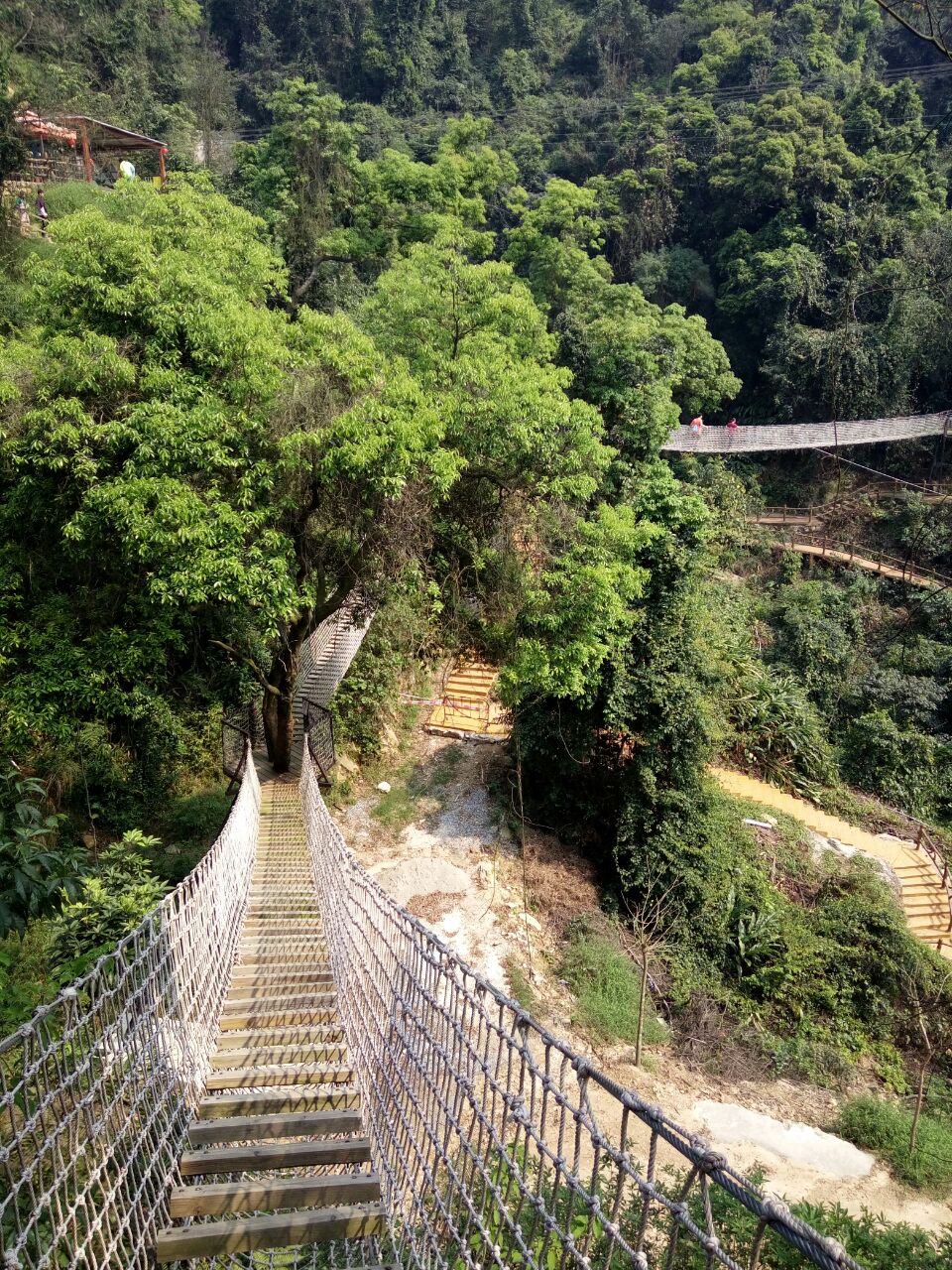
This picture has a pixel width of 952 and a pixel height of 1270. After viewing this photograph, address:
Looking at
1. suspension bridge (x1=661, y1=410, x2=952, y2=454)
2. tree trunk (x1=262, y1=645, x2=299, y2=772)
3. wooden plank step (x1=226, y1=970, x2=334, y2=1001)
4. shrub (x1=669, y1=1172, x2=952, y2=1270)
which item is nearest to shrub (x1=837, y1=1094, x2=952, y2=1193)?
shrub (x1=669, y1=1172, x2=952, y2=1270)

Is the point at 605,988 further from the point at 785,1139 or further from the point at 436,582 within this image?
the point at 436,582

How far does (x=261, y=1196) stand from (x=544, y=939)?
5.96 m

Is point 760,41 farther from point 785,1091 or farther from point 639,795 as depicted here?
point 785,1091

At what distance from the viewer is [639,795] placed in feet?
30.1

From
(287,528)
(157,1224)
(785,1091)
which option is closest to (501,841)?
(785,1091)

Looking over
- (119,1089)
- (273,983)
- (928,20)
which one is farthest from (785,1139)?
(928,20)

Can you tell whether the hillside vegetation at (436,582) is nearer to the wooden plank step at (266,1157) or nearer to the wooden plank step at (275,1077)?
the wooden plank step at (275,1077)

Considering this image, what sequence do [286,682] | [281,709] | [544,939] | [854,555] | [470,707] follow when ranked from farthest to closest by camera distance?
[854,555]
[470,707]
[281,709]
[286,682]
[544,939]

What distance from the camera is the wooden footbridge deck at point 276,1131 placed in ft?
7.83

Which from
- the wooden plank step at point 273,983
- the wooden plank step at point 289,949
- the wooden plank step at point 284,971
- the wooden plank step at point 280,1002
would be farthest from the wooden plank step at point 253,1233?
the wooden plank step at point 289,949

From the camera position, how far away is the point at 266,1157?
264cm

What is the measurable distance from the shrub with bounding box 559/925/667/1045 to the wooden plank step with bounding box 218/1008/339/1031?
12.9 feet

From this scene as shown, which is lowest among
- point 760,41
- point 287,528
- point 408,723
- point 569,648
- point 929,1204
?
point 929,1204

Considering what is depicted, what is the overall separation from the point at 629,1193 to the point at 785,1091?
3.23m
